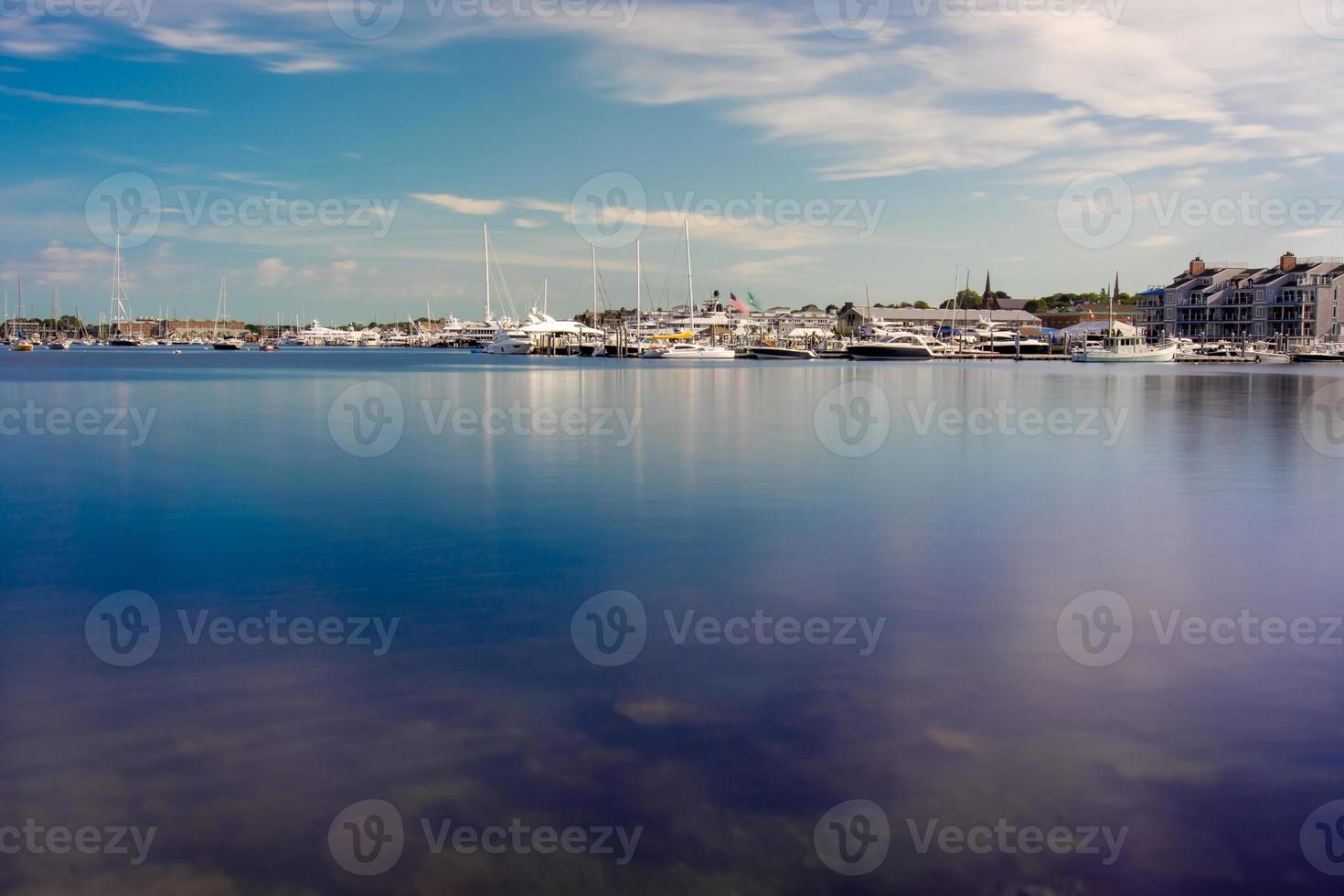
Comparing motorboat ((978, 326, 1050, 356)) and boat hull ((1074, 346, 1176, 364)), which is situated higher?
motorboat ((978, 326, 1050, 356))

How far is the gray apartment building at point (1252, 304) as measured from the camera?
115 meters

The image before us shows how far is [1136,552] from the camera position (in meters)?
12.8

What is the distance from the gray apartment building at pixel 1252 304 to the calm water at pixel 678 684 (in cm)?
11762

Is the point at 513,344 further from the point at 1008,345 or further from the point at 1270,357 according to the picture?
the point at 1270,357

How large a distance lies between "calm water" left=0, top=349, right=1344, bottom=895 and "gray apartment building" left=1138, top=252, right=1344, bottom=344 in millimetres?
117617

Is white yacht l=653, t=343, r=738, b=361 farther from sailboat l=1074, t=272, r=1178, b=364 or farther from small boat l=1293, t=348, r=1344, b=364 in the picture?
small boat l=1293, t=348, r=1344, b=364

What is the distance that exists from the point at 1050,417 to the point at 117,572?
31.0 meters

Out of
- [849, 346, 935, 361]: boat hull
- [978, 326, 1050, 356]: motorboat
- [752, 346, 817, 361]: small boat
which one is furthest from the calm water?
[978, 326, 1050, 356]: motorboat

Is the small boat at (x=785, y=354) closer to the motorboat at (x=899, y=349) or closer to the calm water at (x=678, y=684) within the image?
the motorboat at (x=899, y=349)

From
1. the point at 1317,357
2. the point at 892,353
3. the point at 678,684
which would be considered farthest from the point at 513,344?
the point at 678,684

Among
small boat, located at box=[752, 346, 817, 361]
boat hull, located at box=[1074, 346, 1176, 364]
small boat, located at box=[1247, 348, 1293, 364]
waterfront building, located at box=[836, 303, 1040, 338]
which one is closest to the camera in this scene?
boat hull, located at box=[1074, 346, 1176, 364]

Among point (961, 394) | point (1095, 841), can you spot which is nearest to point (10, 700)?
point (1095, 841)

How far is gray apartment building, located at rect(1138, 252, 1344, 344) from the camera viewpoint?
115312mm

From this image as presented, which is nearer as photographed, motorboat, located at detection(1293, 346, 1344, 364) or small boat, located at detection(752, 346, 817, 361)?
motorboat, located at detection(1293, 346, 1344, 364)
